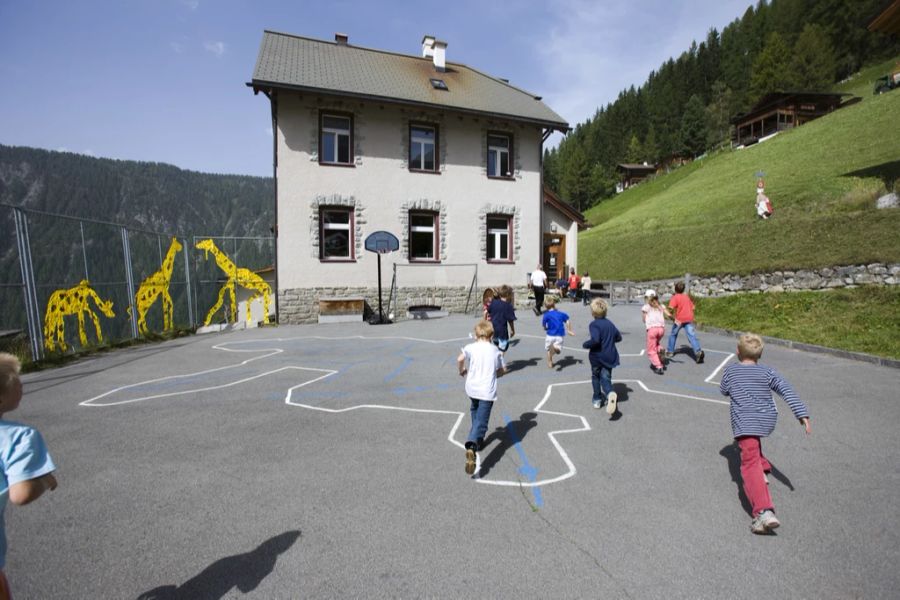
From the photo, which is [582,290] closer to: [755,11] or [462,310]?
[462,310]

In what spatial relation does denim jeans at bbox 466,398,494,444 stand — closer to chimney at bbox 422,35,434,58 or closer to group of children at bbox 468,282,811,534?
group of children at bbox 468,282,811,534

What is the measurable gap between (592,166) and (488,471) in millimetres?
95825

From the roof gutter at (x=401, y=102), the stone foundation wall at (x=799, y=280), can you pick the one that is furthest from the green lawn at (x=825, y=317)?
the roof gutter at (x=401, y=102)

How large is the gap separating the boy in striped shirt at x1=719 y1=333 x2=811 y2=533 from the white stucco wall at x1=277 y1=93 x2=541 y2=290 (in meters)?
15.8

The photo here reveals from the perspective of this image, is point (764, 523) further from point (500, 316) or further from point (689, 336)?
point (689, 336)

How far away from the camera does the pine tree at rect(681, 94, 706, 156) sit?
77438 millimetres

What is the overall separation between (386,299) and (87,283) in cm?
992

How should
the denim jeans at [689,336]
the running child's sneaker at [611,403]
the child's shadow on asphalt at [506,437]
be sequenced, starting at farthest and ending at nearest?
the denim jeans at [689,336], the running child's sneaker at [611,403], the child's shadow on asphalt at [506,437]

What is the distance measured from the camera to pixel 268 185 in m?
91.7

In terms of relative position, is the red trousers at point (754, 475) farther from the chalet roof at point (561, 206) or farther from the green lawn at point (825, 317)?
the chalet roof at point (561, 206)

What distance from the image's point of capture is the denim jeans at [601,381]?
23.0 feet

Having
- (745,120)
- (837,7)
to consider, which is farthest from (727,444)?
(837,7)

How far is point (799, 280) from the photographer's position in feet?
59.7

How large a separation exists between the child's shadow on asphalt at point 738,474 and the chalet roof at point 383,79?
17.3 metres
